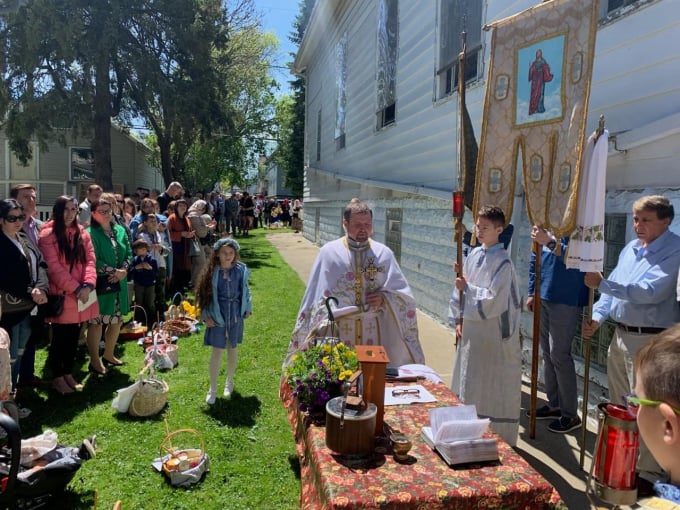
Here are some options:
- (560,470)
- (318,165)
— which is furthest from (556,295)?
(318,165)

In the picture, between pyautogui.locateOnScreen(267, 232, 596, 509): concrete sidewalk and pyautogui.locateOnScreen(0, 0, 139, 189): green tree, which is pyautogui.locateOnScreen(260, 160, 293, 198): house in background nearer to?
pyautogui.locateOnScreen(0, 0, 139, 189): green tree

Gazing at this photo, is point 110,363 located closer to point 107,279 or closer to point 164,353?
point 164,353

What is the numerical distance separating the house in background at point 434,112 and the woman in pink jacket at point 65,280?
15.1ft

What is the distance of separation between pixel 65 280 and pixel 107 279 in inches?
25.6

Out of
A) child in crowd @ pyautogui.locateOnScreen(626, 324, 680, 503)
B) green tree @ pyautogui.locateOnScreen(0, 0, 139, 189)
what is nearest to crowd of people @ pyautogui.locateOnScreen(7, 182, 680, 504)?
child in crowd @ pyautogui.locateOnScreen(626, 324, 680, 503)

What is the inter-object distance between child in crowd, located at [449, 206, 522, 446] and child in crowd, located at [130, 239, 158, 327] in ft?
15.1

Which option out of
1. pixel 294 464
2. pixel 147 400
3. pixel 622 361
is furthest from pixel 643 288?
pixel 147 400

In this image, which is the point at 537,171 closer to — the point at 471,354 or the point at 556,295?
the point at 556,295

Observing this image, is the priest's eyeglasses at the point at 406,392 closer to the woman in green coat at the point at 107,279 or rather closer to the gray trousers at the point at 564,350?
the gray trousers at the point at 564,350

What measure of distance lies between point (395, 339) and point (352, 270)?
2.12 ft

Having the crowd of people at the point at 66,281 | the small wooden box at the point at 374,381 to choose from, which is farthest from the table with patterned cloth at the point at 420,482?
the crowd of people at the point at 66,281

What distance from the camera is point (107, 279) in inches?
224

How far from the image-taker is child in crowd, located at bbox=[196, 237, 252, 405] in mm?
5062

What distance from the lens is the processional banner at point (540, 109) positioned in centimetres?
391
